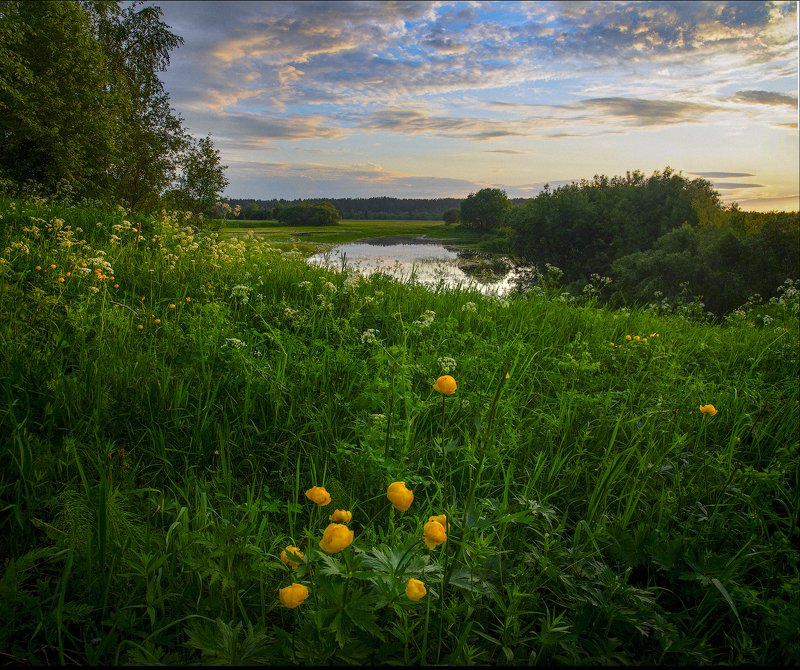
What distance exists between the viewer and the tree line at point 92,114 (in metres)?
15.5

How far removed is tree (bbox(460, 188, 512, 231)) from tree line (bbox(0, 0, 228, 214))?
25136 mm

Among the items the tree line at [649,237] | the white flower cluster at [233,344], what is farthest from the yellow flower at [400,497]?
the tree line at [649,237]

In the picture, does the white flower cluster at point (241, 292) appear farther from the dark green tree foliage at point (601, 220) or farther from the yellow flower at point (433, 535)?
the dark green tree foliage at point (601, 220)

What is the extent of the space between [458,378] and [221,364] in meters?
1.56

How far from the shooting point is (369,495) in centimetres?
218

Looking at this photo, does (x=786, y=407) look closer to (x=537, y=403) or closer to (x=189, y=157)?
(x=537, y=403)

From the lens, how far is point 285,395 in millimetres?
2887

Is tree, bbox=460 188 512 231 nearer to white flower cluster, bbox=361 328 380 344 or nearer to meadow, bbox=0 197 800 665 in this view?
meadow, bbox=0 197 800 665

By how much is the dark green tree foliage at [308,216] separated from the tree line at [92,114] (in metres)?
3.70

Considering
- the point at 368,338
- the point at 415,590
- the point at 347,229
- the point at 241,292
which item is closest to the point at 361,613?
the point at 415,590

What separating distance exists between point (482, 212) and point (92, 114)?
1308 inches

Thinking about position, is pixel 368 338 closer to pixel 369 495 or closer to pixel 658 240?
pixel 369 495

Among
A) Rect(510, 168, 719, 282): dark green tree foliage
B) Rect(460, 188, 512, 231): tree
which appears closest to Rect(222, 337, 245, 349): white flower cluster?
Rect(510, 168, 719, 282): dark green tree foliage

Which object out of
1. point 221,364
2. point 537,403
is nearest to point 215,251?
point 221,364
